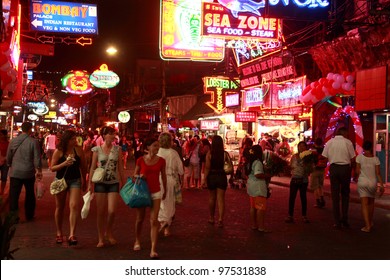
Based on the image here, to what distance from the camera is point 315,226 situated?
9797 millimetres

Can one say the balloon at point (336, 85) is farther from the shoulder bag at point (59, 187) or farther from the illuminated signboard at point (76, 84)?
the illuminated signboard at point (76, 84)

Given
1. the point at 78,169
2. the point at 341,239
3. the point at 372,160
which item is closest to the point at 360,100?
the point at 372,160

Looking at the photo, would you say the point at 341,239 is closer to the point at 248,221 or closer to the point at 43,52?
the point at 248,221

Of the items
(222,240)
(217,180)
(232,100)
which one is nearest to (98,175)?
(222,240)

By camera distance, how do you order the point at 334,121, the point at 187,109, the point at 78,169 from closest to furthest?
the point at 78,169
the point at 334,121
the point at 187,109

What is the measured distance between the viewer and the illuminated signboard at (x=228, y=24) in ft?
59.5

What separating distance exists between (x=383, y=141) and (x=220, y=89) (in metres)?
12.7

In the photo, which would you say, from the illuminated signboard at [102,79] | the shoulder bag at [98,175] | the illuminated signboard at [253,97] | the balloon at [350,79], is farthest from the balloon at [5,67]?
the illuminated signboard at [102,79]

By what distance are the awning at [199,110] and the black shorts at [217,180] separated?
22.2 m

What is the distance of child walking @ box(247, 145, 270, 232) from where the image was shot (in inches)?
357

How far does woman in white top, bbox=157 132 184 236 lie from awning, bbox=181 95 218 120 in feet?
76.1

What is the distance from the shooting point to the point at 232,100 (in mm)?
27062

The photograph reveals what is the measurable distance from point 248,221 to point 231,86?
19.1 meters

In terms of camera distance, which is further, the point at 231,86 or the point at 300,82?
the point at 231,86
